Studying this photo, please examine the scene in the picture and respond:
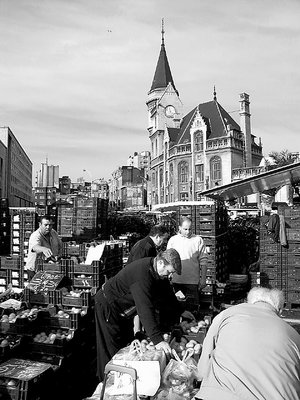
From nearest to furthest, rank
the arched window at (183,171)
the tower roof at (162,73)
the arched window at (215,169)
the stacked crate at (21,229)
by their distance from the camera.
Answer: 1. the stacked crate at (21,229)
2. the arched window at (215,169)
3. the arched window at (183,171)
4. the tower roof at (162,73)

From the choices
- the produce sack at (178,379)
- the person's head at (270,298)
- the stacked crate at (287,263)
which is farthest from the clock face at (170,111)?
the person's head at (270,298)

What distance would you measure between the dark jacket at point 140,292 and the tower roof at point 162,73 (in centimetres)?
6532

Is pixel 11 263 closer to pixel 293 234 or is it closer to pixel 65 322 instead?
pixel 65 322

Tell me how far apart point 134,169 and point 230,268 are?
312 ft

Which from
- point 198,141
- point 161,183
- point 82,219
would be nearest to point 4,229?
point 82,219

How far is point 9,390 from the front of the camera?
3.57 meters

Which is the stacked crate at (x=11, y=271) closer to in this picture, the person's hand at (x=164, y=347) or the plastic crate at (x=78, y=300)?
the plastic crate at (x=78, y=300)

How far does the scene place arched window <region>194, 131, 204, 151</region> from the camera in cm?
5153

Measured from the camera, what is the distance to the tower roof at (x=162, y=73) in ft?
219

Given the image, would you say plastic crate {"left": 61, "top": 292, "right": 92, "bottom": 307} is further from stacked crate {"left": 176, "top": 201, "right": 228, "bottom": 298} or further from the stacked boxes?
the stacked boxes

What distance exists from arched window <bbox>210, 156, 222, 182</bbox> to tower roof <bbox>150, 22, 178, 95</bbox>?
2226 centimetres

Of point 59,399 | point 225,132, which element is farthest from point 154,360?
point 225,132

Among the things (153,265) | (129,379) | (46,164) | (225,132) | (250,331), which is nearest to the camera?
(250,331)

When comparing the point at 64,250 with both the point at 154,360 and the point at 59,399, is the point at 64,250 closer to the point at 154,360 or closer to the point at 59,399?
the point at 59,399
